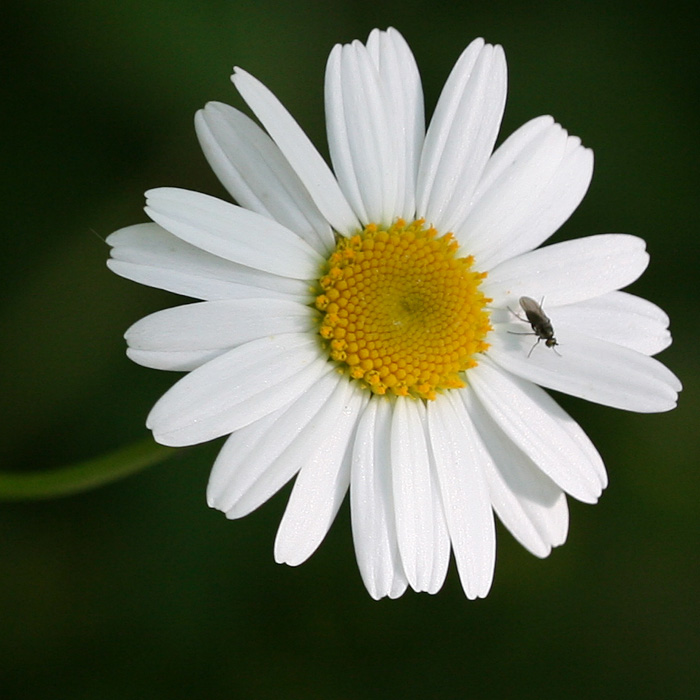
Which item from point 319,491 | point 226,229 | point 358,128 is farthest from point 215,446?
point 358,128

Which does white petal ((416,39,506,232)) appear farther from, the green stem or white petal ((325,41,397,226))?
the green stem

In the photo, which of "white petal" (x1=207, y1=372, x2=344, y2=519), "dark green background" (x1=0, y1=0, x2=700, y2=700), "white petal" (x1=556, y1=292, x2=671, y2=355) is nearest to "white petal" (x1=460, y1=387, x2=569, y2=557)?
"white petal" (x1=556, y1=292, x2=671, y2=355)

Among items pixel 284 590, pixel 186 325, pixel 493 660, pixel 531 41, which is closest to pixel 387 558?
pixel 186 325

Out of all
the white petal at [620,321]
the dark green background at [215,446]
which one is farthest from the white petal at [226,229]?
the dark green background at [215,446]

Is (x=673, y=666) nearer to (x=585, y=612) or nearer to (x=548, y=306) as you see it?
(x=585, y=612)

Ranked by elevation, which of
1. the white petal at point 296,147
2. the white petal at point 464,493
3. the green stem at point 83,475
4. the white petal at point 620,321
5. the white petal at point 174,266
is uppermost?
the white petal at point 620,321

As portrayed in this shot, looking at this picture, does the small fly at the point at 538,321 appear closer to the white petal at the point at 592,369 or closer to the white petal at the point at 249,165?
the white petal at the point at 592,369
